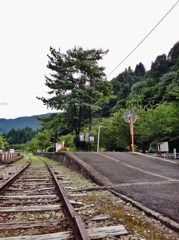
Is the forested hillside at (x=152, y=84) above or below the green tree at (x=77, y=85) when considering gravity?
above

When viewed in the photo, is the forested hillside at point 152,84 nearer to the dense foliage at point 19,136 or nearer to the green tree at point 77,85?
the green tree at point 77,85

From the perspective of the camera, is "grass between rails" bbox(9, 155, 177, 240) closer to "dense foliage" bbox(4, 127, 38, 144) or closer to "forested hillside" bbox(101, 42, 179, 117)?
"forested hillside" bbox(101, 42, 179, 117)

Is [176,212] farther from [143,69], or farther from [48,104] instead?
[143,69]

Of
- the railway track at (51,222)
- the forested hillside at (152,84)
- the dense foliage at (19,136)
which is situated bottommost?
the railway track at (51,222)

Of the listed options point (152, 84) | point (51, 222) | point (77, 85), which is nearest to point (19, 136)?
point (152, 84)

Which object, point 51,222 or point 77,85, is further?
point 77,85

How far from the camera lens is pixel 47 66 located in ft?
82.2

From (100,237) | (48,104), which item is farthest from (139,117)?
(100,237)

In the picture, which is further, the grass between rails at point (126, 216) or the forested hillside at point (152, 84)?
the forested hillside at point (152, 84)

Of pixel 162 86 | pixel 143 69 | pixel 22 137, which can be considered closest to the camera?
pixel 162 86

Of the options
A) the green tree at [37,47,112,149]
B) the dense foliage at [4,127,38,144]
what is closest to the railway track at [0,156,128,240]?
the green tree at [37,47,112,149]

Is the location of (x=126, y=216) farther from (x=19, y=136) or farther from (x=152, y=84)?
(x=19, y=136)

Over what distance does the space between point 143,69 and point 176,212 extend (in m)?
86.5

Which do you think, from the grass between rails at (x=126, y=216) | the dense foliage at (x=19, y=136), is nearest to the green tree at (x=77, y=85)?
the grass between rails at (x=126, y=216)
